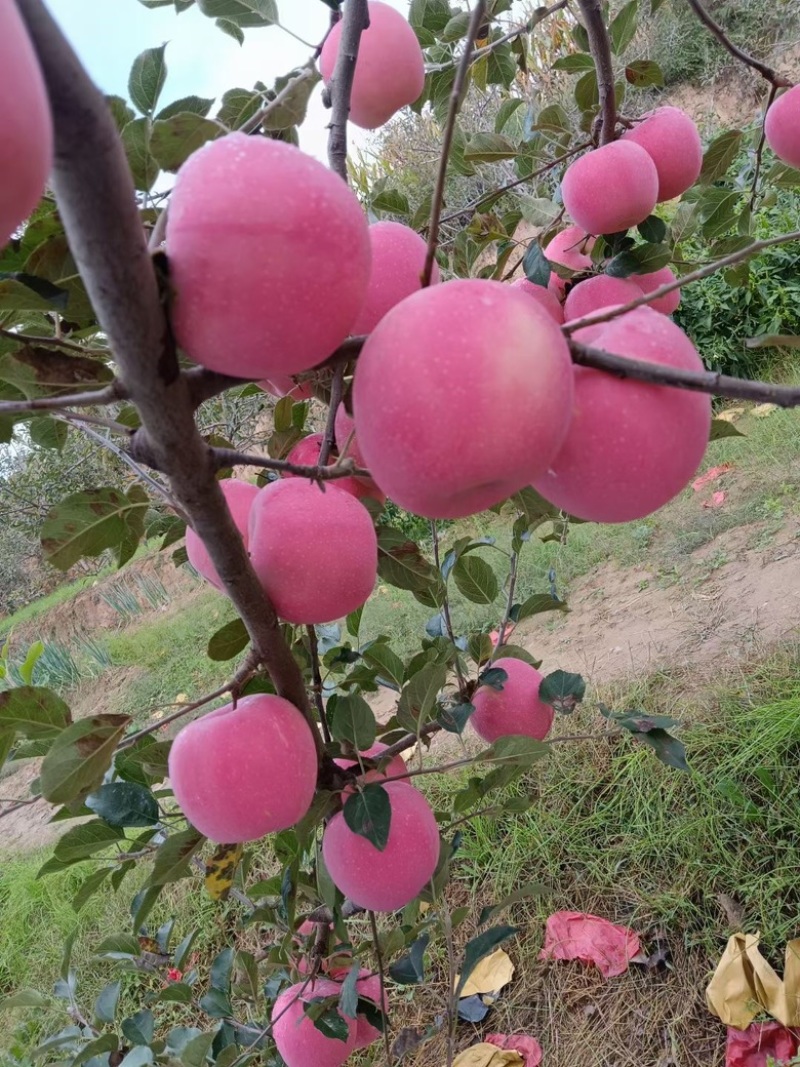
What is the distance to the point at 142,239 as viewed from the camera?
299 millimetres

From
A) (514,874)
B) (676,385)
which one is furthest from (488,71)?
(514,874)

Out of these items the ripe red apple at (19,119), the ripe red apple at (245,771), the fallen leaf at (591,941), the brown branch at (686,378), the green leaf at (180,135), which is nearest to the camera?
the ripe red apple at (19,119)

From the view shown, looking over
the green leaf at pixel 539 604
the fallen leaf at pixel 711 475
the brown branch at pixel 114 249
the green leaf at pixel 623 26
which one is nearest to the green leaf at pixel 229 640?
the brown branch at pixel 114 249

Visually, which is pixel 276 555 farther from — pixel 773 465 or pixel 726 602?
pixel 773 465

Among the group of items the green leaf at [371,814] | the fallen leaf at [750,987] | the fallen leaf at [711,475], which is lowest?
the fallen leaf at [711,475]

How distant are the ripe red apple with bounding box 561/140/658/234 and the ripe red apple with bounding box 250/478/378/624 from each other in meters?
0.43

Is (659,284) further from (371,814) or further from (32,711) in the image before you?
(32,711)

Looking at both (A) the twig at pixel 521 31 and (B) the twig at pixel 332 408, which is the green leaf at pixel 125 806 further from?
(A) the twig at pixel 521 31

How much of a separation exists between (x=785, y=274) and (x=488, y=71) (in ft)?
11.6

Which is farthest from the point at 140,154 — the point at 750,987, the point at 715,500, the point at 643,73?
the point at 715,500

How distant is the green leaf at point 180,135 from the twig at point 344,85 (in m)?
0.14

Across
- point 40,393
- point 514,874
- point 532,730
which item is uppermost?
point 40,393

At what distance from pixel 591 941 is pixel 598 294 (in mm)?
1124

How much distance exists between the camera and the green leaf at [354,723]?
772 millimetres
